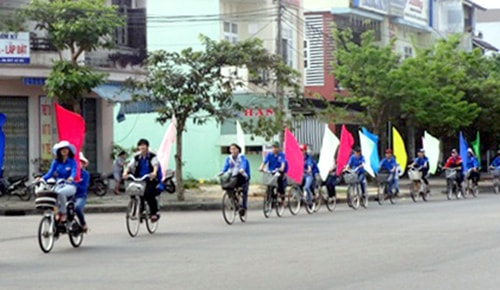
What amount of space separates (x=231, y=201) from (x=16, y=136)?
40.2 feet

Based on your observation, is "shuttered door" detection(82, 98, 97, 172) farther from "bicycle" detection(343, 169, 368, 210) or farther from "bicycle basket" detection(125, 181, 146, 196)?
"bicycle basket" detection(125, 181, 146, 196)

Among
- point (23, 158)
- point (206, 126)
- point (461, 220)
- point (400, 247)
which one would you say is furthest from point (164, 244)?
point (206, 126)

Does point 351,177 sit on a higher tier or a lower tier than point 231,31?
lower

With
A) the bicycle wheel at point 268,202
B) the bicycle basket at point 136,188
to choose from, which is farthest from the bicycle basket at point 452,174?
the bicycle basket at point 136,188

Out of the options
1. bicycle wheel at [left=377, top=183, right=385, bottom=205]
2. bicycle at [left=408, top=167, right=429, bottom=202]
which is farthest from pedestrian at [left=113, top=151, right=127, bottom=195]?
bicycle at [left=408, top=167, right=429, bottom=202]

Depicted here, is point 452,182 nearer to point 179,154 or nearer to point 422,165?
point 422,165

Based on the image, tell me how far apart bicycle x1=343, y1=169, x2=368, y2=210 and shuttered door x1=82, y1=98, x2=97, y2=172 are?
10.3m

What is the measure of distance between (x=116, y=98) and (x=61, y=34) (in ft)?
11.6

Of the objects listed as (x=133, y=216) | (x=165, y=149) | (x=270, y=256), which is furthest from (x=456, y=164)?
(x=270, y=256)

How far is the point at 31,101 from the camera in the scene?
104 ft

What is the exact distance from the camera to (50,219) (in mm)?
15430

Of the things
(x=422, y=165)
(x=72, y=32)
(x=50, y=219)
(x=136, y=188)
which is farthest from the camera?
(x=422, y=165)

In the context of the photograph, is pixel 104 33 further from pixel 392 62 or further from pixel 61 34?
pixel 392 62

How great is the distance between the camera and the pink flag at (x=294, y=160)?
25.3m
